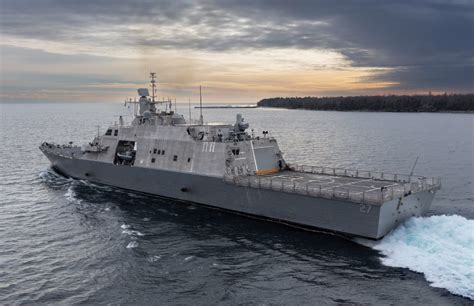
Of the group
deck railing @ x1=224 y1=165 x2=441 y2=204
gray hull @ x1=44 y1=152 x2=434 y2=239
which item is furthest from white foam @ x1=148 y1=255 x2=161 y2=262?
gray hull @ x1=44 y1=152 x2=434 y2=239

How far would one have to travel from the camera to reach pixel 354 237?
79.8ft

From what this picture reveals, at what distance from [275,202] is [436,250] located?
9.91 m

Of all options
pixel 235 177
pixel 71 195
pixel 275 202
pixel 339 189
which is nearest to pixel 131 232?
pixel 235 177

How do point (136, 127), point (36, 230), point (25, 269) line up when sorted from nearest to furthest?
point (25, 269) → point (36, 230) → point (136, 127)

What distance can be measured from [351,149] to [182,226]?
42486 mm

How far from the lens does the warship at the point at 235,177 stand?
24.0 meters

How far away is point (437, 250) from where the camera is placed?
2177 centimetres

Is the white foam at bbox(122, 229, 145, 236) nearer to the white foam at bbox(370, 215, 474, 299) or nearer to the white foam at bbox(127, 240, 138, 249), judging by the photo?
the white foam at bbox(127, 240, 138, 249)

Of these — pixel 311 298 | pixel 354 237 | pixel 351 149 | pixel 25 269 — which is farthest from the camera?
pixel 351 149

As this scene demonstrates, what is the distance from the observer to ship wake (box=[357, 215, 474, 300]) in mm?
19281

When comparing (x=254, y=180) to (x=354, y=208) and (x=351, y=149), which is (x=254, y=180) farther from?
(x=351, y=149)

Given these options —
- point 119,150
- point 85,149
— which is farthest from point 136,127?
point 85,149

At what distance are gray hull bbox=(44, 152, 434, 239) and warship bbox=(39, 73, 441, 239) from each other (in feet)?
0.20

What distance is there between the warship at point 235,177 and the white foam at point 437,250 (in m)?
0.92
